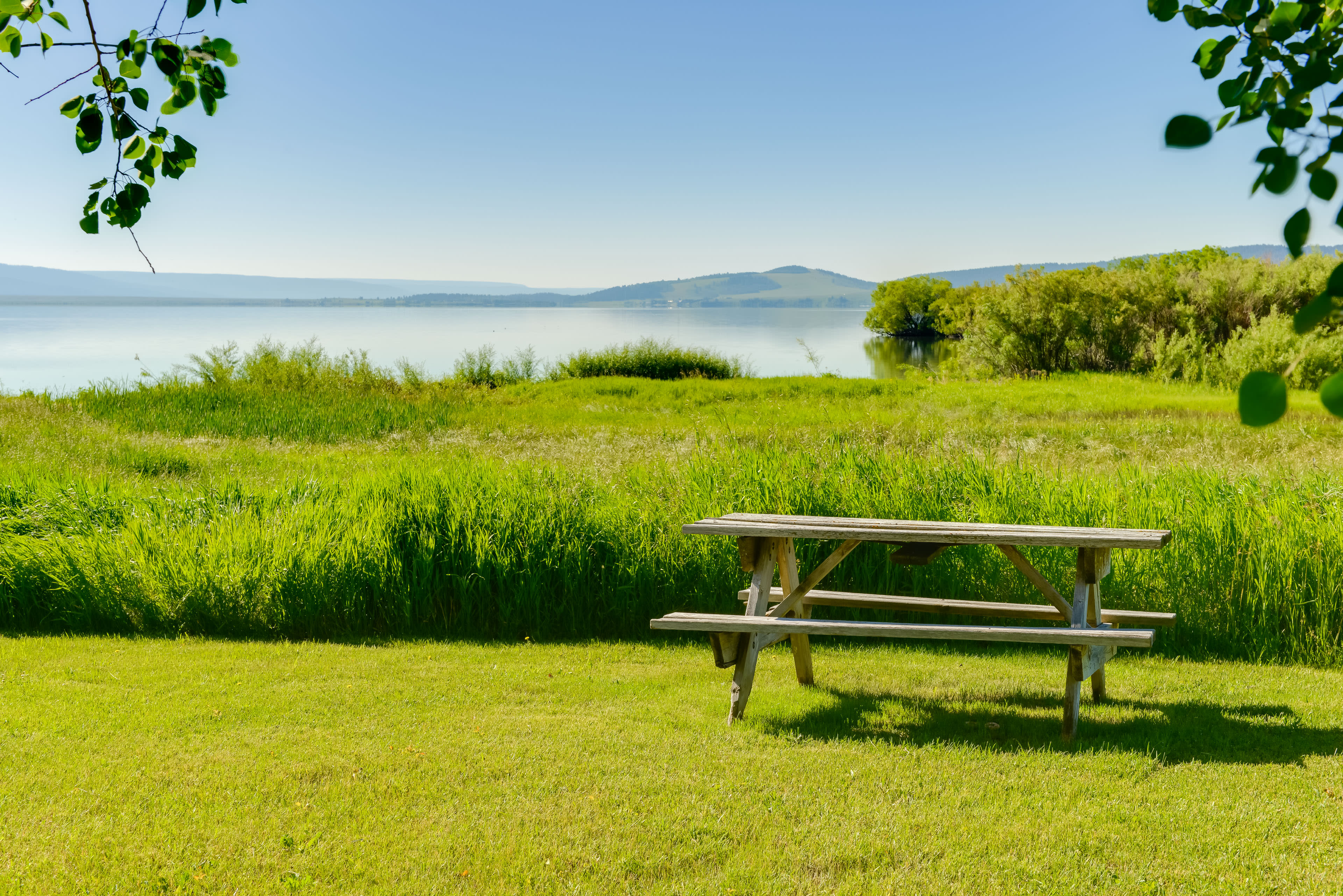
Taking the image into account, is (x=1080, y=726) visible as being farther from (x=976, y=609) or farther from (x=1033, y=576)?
(x=976, y=609)

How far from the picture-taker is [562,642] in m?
6.07

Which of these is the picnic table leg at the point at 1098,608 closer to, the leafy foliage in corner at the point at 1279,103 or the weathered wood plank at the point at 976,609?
the weathered wood plank at the point at 976,609

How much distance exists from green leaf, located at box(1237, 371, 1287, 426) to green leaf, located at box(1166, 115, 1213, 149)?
0.96 feet

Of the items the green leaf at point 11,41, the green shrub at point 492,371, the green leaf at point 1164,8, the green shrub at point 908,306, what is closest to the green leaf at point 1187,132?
the green leaf at point 1164,8

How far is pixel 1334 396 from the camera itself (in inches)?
36.2

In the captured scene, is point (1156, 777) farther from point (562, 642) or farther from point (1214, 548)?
point (562, 642)

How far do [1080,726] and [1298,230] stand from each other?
373cm

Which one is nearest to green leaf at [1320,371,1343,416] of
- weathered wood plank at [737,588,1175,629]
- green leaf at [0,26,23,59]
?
green leaf at [0,26,23,59]

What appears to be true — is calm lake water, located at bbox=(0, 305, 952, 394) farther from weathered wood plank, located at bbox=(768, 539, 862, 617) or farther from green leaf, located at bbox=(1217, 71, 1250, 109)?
green leaf, located at bbox=(1217, 71, 1250, 109)

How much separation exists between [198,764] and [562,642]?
263 cm

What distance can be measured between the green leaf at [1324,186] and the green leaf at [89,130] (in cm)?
277

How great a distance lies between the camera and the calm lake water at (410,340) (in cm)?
4194

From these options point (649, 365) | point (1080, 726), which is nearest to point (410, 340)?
point (649, 365)

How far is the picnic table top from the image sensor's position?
4094 mm
